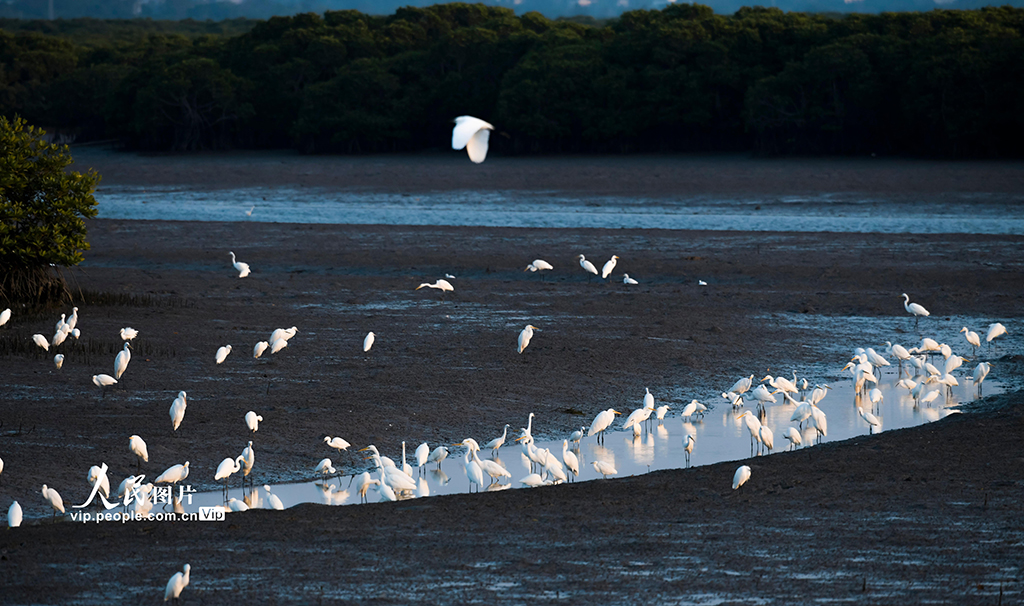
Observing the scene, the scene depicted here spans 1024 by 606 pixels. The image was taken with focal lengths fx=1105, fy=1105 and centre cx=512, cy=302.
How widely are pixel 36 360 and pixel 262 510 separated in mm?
6119

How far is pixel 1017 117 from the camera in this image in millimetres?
44906

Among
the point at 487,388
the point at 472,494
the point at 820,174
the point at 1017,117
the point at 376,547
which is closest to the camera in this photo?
the point at 376,547

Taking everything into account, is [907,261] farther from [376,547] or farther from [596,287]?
[376,547]

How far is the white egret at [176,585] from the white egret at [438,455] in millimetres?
3634

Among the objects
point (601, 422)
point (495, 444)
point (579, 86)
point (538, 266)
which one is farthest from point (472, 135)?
point (579, 86)

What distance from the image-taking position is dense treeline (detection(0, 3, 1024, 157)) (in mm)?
47781

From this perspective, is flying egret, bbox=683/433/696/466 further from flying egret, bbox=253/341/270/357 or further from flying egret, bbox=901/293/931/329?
flying egret, bbox=901/293/931/329

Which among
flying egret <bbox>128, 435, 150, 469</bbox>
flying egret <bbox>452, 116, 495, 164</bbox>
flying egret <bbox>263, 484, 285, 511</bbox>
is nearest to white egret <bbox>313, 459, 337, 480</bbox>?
flying egret <bbox>263, 484, 285, 511</bbox>

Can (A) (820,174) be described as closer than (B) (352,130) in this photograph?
Yes

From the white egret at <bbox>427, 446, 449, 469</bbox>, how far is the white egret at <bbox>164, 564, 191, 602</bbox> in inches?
143

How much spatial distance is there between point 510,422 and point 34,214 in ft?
27.3

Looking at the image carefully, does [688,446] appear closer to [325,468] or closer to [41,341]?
[325,468]

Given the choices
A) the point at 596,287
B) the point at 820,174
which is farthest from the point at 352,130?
the point at 596,287

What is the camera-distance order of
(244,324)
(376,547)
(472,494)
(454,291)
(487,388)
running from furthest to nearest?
(454,291), (244,324), (487,388), (472,494), (376,547)
